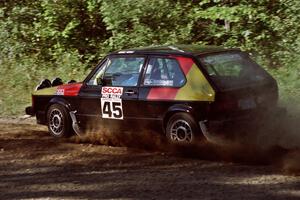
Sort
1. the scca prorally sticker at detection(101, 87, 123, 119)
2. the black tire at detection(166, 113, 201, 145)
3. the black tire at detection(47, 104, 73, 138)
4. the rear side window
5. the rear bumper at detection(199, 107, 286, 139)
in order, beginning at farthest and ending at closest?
1. the black tire at detection(47, 104, 73, 138)
2. the scca prorally sticker at detection(101, 87, 123, 119)
3. the rear side window
4. the black tire at detection(166, 113, 201, 145)
5. the rear bumper at detection(199, 107, 286, 139)

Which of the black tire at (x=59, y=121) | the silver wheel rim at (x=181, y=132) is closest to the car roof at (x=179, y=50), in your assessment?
the silver wheel rim at (x=181, y=132)

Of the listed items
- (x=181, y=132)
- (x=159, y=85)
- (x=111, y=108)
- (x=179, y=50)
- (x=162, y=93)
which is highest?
(x=179, y=50)

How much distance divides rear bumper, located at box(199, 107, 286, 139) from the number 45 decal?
1.50 m

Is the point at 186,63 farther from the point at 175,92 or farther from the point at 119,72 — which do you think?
the point at 119,72

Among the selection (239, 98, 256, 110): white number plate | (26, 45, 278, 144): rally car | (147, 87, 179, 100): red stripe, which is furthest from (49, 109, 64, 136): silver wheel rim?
(239, 98, 256, 110): white number plate

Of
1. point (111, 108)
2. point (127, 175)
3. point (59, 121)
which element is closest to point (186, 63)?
point (111, 108)

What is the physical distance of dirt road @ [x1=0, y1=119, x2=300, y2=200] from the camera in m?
6.77

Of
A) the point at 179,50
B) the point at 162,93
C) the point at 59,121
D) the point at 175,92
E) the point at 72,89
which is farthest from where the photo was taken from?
the point at 59,121

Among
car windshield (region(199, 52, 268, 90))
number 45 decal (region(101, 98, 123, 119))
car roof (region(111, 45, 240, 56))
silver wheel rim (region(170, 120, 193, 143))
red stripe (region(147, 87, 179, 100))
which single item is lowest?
silver wheel rim (region(170, 120, 193, 143))

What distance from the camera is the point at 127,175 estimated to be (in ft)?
25.2

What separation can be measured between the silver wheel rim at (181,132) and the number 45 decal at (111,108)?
3.27ft

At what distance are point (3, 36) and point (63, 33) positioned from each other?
1.94 metres

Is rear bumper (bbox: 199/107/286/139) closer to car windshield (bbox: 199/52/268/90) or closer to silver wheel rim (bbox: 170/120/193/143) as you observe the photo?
silver wheel rim (bbox: 170/120/193/143)

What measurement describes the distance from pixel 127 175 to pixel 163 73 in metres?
1.95
